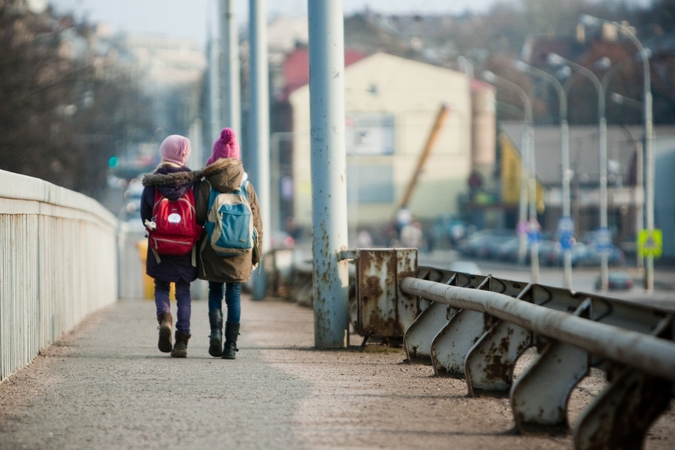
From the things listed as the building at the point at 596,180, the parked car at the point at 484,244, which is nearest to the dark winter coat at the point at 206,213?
the building at the point at 596,180

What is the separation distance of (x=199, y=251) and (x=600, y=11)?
91395mm

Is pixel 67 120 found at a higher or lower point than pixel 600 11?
lower

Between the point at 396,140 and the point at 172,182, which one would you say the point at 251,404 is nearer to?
the point at 172,182

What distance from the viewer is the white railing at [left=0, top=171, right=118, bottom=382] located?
6.86m

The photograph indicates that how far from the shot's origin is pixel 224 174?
803 centimetres

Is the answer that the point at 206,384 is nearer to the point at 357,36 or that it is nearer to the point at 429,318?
the point at 429,318

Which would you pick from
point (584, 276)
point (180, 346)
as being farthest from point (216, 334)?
point (584, 276)

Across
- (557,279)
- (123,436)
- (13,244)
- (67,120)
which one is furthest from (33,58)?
(123,436)

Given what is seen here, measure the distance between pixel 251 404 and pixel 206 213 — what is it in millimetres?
2392

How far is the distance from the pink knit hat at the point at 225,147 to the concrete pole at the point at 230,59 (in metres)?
12.8

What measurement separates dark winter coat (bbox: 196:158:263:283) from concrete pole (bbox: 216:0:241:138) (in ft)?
42.6

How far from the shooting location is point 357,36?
306 ft

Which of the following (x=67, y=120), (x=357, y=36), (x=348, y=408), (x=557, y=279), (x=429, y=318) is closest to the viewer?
(x=348, y=408)

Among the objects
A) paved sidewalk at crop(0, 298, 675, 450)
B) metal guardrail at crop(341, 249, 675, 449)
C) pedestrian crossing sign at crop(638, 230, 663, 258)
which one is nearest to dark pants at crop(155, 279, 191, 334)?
paved sidewalk at crop(0, 298, 675, 450)
